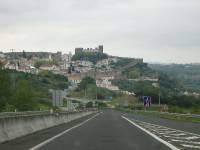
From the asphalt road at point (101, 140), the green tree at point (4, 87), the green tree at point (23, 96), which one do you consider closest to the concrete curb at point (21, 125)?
the asphalt road at point (101, 140)

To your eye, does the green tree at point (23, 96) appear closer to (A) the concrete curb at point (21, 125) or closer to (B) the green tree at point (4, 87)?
(B) the green tree at point (4, 87)

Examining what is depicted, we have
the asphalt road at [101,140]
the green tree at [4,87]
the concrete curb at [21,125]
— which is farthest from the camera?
the green tree at [4,87]

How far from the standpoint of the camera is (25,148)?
16.8 m

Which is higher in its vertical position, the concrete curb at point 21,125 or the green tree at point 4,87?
the green tree at point 4,87

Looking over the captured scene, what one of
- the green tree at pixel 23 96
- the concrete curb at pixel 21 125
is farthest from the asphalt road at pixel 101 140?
the green tree at pixel 23 96

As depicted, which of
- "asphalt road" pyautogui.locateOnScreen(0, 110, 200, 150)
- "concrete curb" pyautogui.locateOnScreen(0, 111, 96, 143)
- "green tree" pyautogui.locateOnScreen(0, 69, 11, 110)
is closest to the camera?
"asphalt road" pyautogui.locateOnScreen(0, 110, 200, 150)

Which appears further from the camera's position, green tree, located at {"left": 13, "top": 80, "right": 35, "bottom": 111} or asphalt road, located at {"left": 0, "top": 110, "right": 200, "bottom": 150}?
green tree, located at {"left": 13, "top": 80, "right": 35, "bottom": 111}

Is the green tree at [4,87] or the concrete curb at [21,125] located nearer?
the concrete curb at [21,125]

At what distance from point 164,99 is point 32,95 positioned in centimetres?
4903

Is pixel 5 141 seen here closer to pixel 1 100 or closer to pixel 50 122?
pixel 50 122

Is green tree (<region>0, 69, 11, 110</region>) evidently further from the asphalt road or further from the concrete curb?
the asphalt road

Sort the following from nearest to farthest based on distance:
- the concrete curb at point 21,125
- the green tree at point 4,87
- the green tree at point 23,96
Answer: the concrete curb at point 21,125
the green tree at point 4,87
the green tree at point 23,96

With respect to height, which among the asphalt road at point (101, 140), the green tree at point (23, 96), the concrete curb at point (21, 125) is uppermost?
the green tree at point (23, 96)

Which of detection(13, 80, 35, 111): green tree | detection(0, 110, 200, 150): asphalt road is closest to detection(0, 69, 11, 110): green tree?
detection(13, 80, 35, 111): green tree
